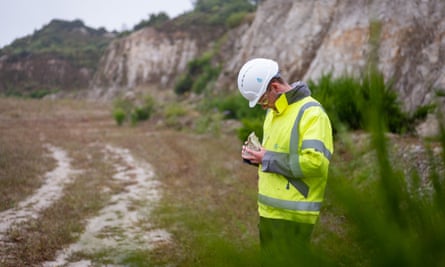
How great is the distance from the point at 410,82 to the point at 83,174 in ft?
27.8

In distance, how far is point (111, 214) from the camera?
711 centimetres

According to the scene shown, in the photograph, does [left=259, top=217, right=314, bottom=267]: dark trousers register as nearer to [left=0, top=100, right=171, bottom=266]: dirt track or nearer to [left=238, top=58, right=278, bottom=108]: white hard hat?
[left=0, top=100, right=171, bottom=266]: dirt track

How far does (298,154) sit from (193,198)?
18.1ft

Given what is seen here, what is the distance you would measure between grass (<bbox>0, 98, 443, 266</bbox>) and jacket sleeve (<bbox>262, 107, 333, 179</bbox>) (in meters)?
0.22

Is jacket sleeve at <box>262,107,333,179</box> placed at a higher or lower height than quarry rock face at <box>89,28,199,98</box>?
lower

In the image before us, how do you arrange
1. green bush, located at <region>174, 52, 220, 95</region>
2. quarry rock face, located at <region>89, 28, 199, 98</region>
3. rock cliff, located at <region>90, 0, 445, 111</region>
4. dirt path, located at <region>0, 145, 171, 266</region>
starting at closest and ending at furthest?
dirt path, located at <region>0, 145, 171, 266</region> → rock cliff, located at <region>90, 0, 445, 111</region> → green bush, located at <region>174, 52, 220, 95</region> → quarry rock face, located at <region>89, 28, 199, 98</region>

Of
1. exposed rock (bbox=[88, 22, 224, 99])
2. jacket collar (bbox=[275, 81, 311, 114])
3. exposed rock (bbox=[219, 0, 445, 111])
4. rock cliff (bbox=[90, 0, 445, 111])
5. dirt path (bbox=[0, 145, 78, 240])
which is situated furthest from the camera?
exposed rock (bbox=[88, 22, 224, 99])

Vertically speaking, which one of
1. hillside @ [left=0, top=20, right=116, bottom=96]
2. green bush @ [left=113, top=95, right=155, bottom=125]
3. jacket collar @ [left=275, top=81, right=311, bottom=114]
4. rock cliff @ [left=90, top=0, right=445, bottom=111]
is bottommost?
green bush @ [left=113, top=95, right=155, bottom=125]

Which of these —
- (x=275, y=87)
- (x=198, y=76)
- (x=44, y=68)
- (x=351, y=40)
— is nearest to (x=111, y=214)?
(x=275, y=87)

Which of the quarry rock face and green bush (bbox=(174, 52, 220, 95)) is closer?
green bush (bbox=(174, 52, 220, 95))

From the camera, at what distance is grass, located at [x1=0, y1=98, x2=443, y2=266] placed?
2.81 feet

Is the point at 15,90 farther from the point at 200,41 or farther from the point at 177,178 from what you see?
the point at 177,178

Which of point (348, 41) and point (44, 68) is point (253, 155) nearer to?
point (348, 41)

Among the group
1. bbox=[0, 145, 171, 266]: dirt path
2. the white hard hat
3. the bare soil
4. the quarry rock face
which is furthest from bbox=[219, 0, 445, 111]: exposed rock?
the quarry rock face
